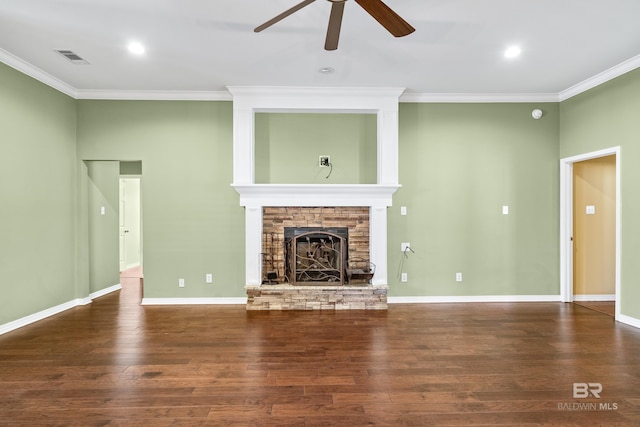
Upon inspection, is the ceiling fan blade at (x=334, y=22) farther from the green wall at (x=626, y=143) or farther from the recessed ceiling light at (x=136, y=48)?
the green wall at (x=626, y=143)

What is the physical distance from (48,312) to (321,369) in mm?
3448

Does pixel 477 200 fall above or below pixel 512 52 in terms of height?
below

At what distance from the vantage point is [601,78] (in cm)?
397

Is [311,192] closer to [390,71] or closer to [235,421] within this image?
[390,71]

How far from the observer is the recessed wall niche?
468cm

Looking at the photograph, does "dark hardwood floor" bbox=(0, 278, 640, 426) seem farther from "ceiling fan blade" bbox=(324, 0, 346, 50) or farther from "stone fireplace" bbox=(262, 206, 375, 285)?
"ceiling fan blade" bbox=(324, 0, 346, 50)

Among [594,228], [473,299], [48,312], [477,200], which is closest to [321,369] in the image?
[473,299]

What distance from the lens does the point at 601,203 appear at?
4625 mm

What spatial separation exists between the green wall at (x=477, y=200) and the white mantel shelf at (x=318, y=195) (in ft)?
1.13

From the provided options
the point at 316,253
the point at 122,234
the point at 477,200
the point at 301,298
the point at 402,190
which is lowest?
the point at 301,298

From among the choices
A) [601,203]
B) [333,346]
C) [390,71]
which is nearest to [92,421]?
[333,346]

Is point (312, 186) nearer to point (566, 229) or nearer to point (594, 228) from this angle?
point (566, 229)

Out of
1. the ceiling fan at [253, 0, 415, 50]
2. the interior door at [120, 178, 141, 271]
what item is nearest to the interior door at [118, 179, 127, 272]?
the interior door at [120, 178, 141, 271]

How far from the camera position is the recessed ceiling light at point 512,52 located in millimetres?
3328
